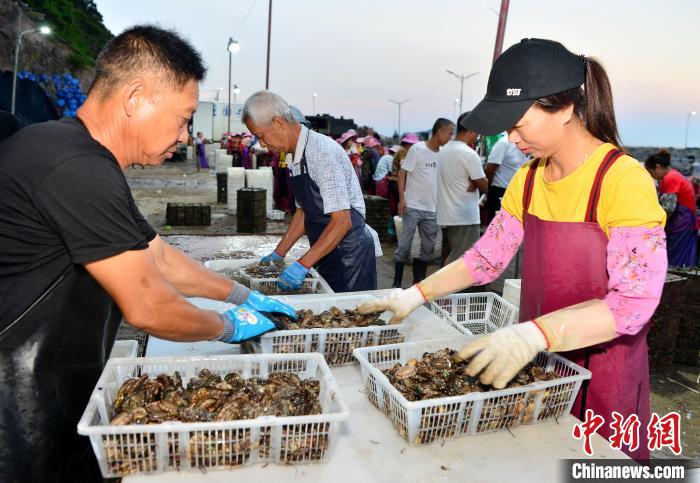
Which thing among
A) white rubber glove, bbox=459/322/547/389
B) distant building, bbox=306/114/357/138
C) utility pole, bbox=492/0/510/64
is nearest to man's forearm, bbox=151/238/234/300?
white rubber glove, bbox=459/322/547/389

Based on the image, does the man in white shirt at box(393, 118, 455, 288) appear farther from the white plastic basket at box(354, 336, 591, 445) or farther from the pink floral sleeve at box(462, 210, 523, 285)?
the white plastic basket at box(354, 336, 591, 445)

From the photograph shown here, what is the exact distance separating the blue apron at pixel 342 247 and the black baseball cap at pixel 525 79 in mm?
1937

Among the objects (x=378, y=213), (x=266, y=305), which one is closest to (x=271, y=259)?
(x=266, y=305)

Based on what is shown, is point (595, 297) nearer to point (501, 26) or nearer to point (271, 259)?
point (271, 259)

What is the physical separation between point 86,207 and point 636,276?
5.85 ft

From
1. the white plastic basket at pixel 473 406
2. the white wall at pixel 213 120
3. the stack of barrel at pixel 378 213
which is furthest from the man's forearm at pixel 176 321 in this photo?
the white wall at pixel 213 120

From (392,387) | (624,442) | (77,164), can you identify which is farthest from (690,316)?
(77,164)

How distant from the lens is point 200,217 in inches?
433

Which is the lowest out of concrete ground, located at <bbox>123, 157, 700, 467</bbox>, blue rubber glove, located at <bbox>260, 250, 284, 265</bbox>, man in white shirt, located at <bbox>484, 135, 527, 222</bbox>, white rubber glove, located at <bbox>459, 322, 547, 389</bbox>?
concrete ground, located at <bbox>123, 157, 700, 467</bbox>

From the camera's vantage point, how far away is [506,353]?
5.84ft

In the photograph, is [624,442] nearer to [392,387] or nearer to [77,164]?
[392,387]

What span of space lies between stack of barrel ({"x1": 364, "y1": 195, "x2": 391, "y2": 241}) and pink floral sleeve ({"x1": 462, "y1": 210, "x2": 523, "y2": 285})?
769cm

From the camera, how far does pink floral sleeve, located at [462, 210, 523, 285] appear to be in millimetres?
2441

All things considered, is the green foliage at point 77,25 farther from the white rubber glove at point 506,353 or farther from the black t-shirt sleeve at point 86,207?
the white rubber glove at point 506,353
